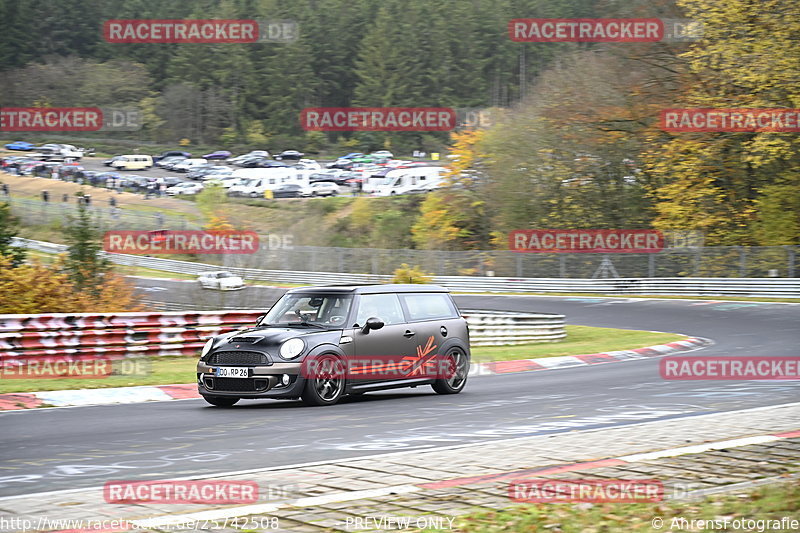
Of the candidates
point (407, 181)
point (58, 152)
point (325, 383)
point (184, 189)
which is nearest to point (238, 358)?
point (325, 383)

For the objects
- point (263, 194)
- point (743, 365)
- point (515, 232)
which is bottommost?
point (743, 365)

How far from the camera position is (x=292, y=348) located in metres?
13.1

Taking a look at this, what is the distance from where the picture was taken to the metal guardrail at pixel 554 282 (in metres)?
44.3

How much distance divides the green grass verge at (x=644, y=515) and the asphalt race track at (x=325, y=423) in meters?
2.99

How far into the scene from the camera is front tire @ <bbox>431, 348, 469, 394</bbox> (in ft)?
49.9

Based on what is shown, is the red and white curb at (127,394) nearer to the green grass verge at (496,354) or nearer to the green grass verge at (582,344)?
the green grass verge at (496,354)

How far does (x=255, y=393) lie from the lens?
13.1 meters

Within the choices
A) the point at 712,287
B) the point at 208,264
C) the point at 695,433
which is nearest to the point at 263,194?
the point at 208,264

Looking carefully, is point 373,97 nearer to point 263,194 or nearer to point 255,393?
point 263,194

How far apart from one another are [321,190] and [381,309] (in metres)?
78.5

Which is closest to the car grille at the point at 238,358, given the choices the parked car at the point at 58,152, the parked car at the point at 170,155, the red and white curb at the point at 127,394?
the red and white curb at the point at 127,394

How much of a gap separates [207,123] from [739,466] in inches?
4804

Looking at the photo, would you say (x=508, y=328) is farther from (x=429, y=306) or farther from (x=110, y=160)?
(x=110, y=160)

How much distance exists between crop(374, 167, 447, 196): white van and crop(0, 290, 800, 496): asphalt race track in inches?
2634
